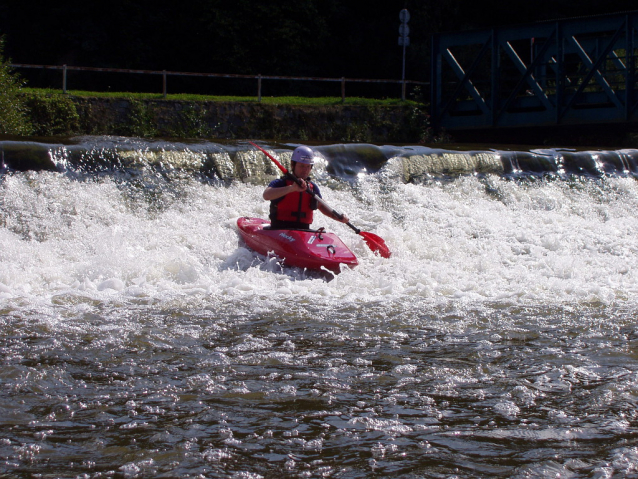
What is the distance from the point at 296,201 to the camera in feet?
21.3

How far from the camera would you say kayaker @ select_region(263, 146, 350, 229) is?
637cm

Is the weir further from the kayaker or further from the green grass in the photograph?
the green grass

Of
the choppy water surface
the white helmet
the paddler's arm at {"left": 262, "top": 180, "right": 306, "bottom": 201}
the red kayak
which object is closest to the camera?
the choppy water surface

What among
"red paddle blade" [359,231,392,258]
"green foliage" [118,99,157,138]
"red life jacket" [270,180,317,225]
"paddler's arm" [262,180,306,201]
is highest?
"green foliage" [118,99,157,138]

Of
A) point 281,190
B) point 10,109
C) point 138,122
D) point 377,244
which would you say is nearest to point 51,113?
point 10,109

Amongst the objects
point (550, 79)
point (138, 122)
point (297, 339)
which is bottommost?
point (297, 339)

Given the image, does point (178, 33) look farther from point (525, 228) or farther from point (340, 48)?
point (525, 228)

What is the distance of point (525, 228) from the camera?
8.22m

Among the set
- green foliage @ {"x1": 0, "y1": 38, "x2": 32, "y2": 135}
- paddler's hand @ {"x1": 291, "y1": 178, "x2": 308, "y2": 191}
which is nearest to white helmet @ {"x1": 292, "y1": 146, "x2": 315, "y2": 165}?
paddler's hand @ {"x1": 291, "y1": 178, "x2": 308, "y2": 191}

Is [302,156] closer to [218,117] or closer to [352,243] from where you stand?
[352,243]

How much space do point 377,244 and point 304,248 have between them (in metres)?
1.04

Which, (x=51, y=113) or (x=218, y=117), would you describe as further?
(x=218, y=117)

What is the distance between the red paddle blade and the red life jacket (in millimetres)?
688

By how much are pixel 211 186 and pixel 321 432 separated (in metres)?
5.64
